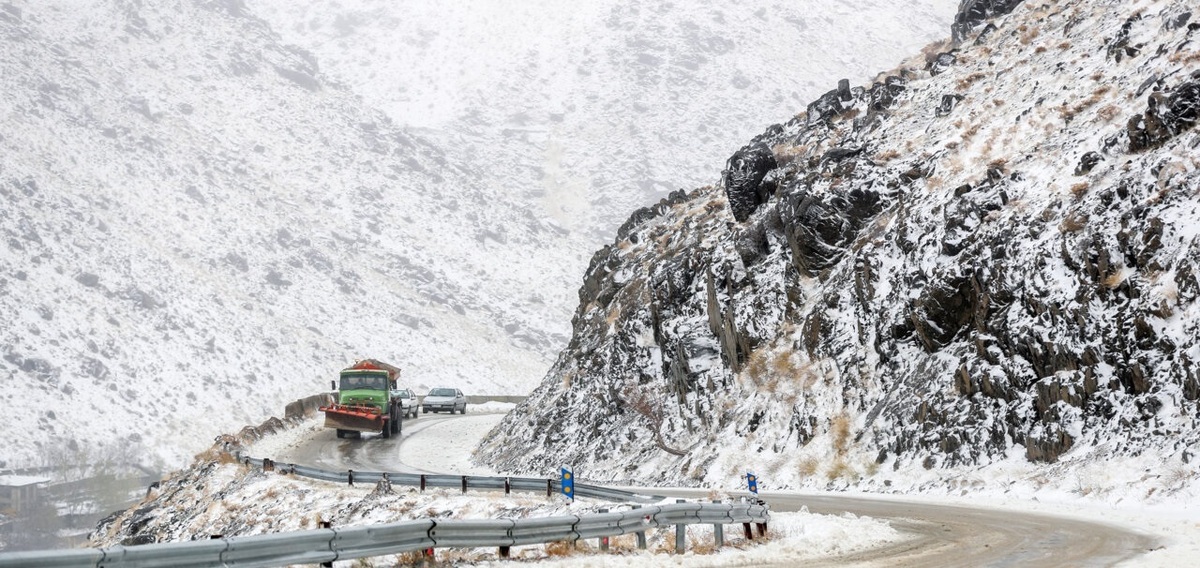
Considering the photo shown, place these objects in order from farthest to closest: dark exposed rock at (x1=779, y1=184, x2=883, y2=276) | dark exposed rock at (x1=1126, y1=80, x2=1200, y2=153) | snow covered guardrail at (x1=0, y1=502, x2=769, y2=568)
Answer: dark exposed rock at (x1=779, y1=184, x2=883, y2=276) < dark exposed rock at (x1=1126, y1=80, x2=1200, y2=153) < snow covered guardrail at (x1=0, y1=502, x2=769, y2=568)

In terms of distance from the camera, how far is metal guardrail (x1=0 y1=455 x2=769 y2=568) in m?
8.59

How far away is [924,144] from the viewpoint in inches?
1336

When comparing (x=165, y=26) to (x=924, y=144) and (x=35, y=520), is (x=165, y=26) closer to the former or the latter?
(x=35, y=520)

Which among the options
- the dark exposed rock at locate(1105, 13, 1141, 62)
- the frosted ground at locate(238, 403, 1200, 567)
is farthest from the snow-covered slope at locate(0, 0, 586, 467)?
the dark exposed rock at locate(1105, 13, 1141, 62)

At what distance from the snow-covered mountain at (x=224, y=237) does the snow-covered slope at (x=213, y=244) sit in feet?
1.15

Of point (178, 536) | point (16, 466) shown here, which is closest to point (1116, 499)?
point (178, 536)

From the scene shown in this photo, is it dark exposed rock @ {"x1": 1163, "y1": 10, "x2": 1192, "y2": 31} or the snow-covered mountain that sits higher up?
the snow-covered mountain

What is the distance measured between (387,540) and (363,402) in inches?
1427

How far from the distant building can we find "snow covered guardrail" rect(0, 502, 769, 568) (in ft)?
284

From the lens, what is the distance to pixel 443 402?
208ft

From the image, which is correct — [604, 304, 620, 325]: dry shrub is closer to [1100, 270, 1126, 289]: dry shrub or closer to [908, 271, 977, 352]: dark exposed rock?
[908, 271, 977, 352]: dark exposed rock

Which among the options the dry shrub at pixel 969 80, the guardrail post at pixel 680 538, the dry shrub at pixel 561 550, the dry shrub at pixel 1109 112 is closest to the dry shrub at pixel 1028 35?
the dry shrub at pixel 969 80

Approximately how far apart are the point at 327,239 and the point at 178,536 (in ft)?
383

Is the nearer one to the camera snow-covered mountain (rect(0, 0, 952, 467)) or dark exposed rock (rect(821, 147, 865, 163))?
dark exposed rock (rect(821, 147, 865, 163))
